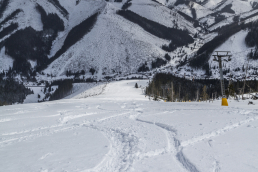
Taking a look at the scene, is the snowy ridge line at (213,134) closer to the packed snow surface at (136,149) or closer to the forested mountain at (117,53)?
the packed snow surface at (136,149)

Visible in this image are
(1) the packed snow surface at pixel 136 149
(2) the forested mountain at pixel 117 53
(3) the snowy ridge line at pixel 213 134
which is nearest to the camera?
(1) the packed snow surface at pixel 136 149

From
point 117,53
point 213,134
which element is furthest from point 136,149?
point 117,53

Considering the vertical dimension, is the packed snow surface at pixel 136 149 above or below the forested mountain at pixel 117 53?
below

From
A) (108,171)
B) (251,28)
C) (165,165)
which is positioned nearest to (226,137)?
(165,165)

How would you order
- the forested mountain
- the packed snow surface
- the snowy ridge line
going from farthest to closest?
the forested mountain < the snowy ridge line < the packed snow surface

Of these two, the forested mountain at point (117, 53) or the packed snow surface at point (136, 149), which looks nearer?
the packed snow surface at point (136, 149)

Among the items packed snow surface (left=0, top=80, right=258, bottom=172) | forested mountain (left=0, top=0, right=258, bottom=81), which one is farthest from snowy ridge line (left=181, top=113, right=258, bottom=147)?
forested mountain (left=0, top=0, right=258, bottom=81)

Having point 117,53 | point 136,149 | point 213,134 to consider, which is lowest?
point 136,149

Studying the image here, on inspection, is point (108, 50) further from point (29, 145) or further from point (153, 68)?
point (29, 145)

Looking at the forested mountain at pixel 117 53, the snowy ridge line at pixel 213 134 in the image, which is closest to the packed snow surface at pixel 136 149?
the snowy ridge line at pixel 213 134

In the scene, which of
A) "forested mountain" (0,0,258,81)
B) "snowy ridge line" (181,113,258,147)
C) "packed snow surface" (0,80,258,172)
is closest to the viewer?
"packed snow surface" (0,80,258,172)

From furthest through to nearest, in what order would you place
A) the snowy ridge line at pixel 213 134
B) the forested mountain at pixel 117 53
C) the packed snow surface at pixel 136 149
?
the forested mountain at pixel 117 53
the snowy ridge line at pixel 213 134
the packed snow surface at pixel 136 149

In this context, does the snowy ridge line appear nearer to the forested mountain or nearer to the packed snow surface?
the packed snow surface

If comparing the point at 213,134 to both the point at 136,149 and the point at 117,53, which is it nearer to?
the point at 136,149
